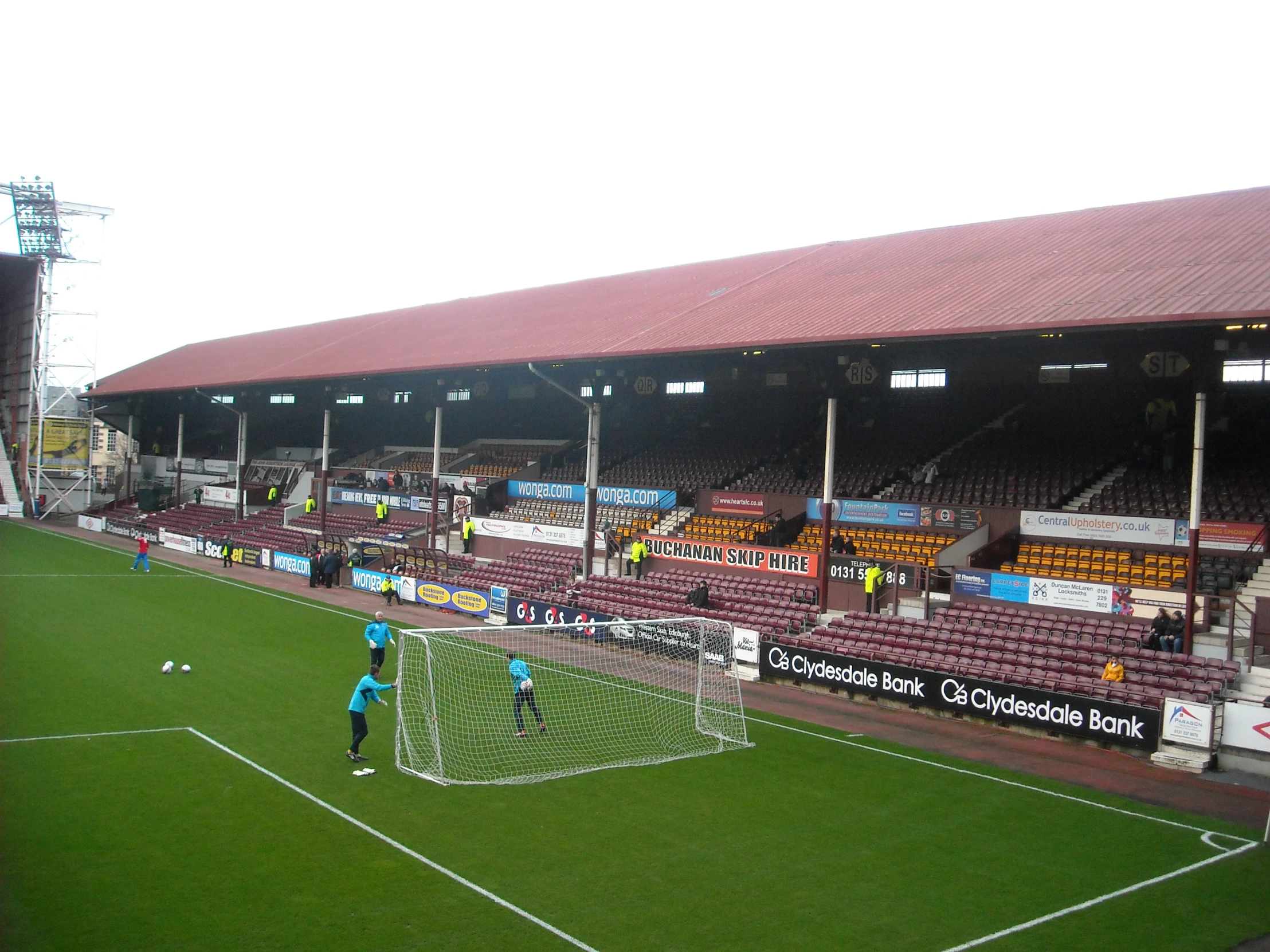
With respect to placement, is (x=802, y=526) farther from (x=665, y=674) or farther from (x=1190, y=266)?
(x=1190, y=266)

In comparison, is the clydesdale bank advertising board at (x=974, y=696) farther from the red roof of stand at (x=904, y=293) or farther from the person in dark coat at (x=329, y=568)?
the person in dark coat at (x=329, y=568)

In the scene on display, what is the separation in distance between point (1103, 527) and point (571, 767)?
14.9 metres

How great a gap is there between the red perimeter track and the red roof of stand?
24.6ft

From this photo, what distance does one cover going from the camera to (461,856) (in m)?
10.6

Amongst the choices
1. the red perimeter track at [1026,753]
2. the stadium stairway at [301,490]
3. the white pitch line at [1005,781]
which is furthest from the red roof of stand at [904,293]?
the white pitch line at [1005,781]

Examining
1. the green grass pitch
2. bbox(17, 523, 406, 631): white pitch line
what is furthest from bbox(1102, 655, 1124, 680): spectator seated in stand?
bbox(17, 523, 406, 631): white pitch line

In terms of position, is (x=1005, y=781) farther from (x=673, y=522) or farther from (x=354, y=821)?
(x=673, y=522)

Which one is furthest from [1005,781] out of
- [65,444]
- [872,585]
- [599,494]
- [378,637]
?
[65,444]

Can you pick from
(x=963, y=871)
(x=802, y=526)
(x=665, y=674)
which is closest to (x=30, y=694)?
(x=665, y=674)

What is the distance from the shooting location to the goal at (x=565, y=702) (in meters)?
14.6

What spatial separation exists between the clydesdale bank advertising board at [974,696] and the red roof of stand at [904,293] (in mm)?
6741

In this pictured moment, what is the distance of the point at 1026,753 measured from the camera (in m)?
16.4

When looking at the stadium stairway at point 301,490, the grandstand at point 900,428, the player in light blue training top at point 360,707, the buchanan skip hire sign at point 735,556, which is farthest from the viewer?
the stadium stairway at point 301,490

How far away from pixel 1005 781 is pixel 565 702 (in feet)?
25.9
